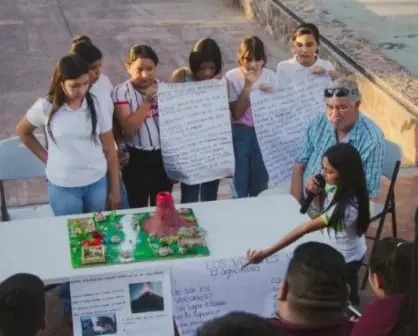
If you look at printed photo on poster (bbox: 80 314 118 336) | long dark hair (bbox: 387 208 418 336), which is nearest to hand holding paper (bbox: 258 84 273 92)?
printed photo on poster (bbox: 80 314 118 336)

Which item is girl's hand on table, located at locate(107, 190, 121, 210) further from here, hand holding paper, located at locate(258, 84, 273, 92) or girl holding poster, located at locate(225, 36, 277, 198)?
hand holding paper, located at locate(258, 84, 273, 92)

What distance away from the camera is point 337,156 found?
4418 mm

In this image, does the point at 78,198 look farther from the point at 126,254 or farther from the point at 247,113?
the point at 247,113

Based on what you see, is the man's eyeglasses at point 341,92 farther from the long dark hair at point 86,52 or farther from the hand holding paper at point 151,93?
the long dark hair at point 86,52

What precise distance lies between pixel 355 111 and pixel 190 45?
659cm

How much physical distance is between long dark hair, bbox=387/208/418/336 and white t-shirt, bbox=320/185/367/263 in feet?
5.56

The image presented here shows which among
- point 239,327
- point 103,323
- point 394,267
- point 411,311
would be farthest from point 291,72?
point 239,327

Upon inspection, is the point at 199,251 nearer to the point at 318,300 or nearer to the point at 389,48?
the point at 318,300

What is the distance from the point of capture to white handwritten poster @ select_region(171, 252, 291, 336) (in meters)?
4.41

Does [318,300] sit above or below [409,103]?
above

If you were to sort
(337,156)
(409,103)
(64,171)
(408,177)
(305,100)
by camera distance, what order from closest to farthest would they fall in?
(337,156), (64,171), (305,100), (408,177), (409,103)

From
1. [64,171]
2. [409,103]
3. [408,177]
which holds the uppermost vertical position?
[64,171]

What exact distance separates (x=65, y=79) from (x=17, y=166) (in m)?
1.14

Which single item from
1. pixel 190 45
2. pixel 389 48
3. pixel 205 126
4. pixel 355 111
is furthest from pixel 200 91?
pixel 190 45
